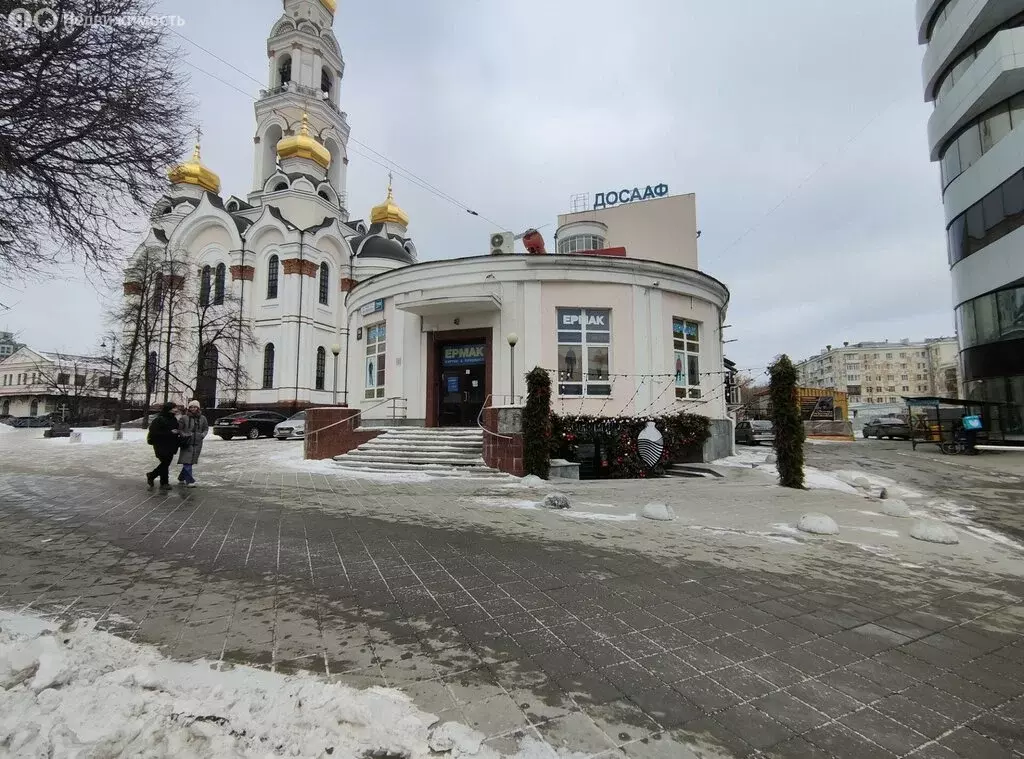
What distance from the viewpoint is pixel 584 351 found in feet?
49.5

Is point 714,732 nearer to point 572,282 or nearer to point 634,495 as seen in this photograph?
point 634,495

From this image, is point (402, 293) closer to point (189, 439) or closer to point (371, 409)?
point (371, 409)

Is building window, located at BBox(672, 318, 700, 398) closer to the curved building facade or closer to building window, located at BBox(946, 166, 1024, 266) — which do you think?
the curved building facade

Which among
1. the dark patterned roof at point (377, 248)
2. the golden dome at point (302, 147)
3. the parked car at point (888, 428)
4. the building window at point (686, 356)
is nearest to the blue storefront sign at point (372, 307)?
the building window at point (686, 356)

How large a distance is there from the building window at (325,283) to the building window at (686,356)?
1284 inches

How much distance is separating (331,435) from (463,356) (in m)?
4.65

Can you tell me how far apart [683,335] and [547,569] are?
13225mm

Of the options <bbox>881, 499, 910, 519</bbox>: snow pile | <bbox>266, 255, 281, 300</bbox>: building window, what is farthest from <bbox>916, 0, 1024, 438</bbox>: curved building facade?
<bbox>266, 255, 281, 300</bbox>: building window

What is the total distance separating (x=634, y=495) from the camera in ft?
30.5

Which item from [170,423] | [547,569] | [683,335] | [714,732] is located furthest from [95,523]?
[683,335]

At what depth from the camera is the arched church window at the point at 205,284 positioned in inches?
1529

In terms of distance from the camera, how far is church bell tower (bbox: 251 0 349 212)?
4547cm

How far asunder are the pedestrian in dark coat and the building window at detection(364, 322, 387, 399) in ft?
25.4

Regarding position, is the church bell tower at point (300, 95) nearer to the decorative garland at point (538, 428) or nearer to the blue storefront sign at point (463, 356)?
the blue storefront sign at point (463, 356)
